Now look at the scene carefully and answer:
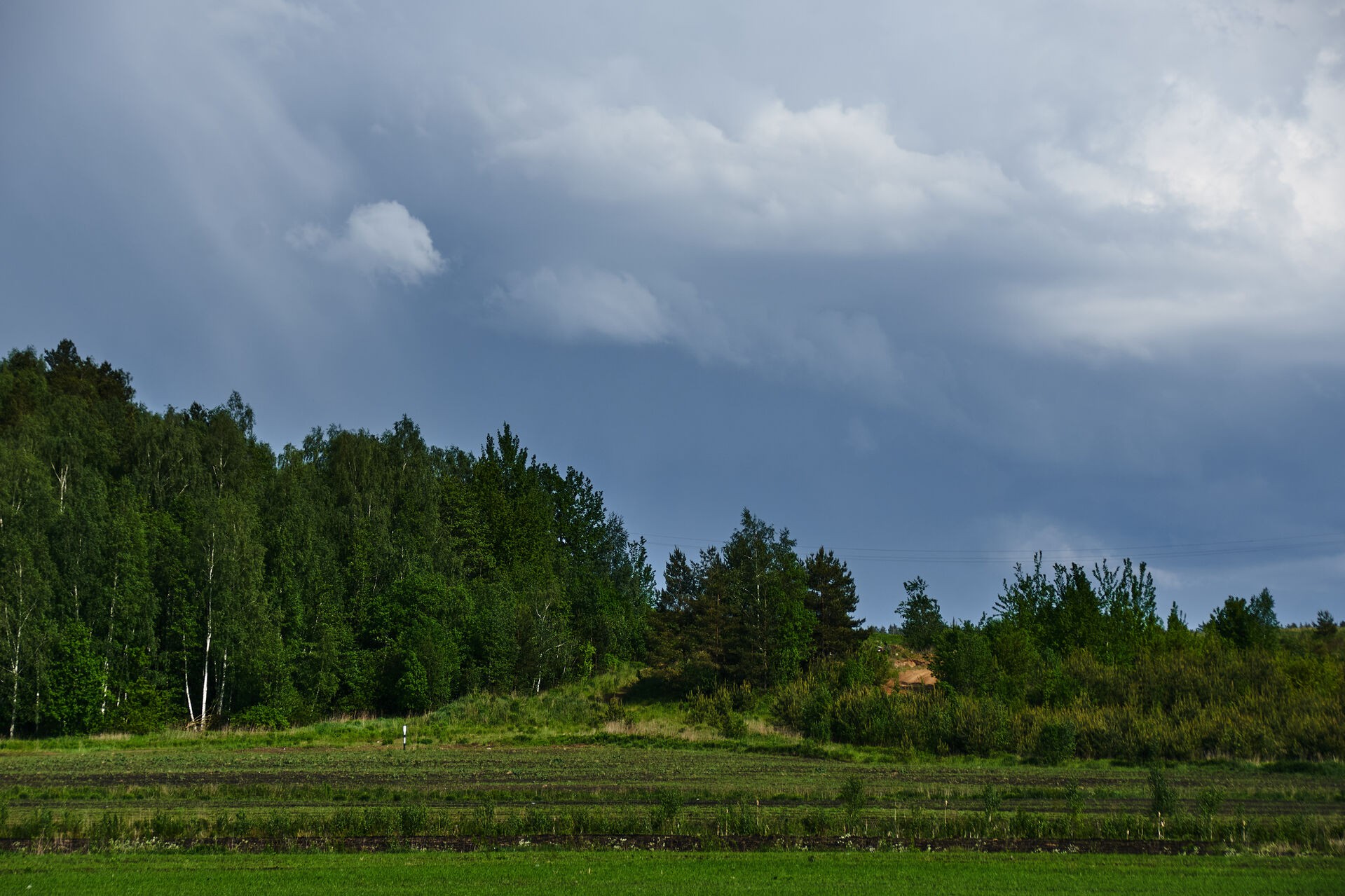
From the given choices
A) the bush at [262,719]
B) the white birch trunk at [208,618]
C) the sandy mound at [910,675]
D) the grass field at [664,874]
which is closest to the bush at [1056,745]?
the sandy mound at [910,675]

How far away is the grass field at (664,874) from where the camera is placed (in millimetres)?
17141

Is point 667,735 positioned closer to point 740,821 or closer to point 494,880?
point 740,821

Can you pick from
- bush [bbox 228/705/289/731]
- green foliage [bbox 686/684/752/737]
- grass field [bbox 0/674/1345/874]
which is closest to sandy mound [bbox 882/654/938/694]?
green foliage [bbox 686/684/752/737]

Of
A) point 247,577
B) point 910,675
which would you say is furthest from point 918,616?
point 247,577

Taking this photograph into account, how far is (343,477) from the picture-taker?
3440 inches

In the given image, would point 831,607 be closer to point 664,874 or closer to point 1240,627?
point 1240,627

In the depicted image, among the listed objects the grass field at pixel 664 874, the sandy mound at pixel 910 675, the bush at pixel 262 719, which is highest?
the grass field at pixel 664 874

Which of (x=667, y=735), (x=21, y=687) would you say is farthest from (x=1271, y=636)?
(x=21, y=687)

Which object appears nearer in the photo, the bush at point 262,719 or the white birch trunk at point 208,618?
the bush at point 262,719

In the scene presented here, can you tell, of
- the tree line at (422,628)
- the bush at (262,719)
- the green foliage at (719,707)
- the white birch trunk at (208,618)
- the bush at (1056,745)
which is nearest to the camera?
the bush at (1056,745)

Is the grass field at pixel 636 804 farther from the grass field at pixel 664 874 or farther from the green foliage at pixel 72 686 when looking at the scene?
the green foliage at pixel 72 686

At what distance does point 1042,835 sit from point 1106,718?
31792mm

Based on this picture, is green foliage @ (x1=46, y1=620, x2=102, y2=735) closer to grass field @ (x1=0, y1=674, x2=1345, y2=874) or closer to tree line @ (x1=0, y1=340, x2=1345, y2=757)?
tree line @ (x1=0, y1=340, x2=1345, y2=757)

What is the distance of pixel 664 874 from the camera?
18.3 m
